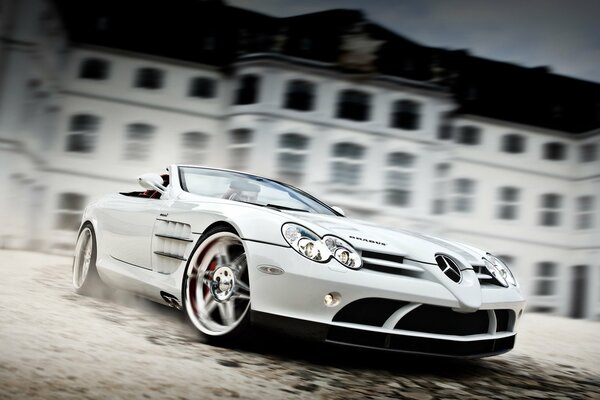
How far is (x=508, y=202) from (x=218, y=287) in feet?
88.3

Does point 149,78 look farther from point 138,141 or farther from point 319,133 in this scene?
point 319,133

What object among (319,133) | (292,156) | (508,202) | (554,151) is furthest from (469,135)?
(292,156)

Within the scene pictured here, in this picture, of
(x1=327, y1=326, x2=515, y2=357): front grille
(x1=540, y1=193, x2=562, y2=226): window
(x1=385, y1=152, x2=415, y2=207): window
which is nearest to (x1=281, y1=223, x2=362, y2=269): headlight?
(x1=327, y1=326, x2=515, y2=357): front grille

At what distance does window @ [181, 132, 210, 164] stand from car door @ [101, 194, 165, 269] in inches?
828

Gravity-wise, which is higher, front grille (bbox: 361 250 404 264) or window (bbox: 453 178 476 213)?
window (bbox: 453 178 476 213)

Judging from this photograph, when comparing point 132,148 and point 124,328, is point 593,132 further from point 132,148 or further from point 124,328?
point 124,328

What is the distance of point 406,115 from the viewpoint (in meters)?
26.6

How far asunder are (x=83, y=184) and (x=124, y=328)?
22.8 meters

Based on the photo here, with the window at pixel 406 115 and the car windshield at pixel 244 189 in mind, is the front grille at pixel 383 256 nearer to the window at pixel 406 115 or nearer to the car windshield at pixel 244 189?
the car windshield at pixel 244 189

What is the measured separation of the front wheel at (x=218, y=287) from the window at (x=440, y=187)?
910 inches

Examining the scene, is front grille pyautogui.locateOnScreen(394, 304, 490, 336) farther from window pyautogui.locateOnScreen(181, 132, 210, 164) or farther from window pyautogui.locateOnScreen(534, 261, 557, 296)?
window pyautogui.locateOnScreen(534, 261, 557, 296)

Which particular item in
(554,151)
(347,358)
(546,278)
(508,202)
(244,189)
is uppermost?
(554,151)

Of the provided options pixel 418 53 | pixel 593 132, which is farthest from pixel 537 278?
pixel 418 53

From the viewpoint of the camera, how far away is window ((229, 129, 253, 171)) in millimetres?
25328
